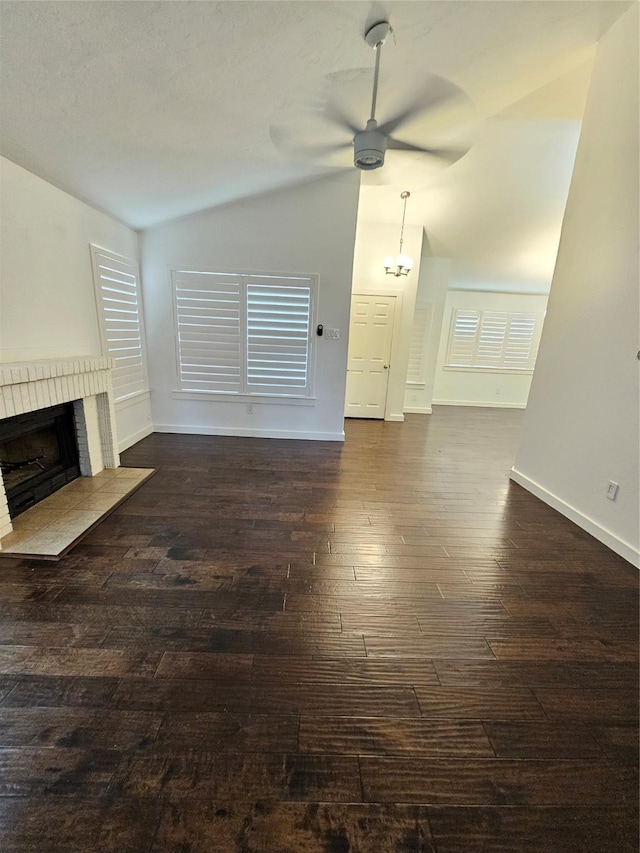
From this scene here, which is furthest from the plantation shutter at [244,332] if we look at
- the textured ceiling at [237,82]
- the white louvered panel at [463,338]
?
the white louvered panel at [463,338]

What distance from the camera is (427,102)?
2518 mm

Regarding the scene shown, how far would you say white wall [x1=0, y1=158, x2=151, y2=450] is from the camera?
2.33 meters

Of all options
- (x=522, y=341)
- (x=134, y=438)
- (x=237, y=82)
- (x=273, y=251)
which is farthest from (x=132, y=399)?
(x=522, y=341)

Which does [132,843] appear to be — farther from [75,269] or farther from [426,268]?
[426,268]

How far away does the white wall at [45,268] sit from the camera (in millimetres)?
2326

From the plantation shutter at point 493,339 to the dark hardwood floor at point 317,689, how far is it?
18.6 feet

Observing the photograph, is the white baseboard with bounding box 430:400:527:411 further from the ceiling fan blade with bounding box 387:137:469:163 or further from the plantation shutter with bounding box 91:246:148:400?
the plantation shutter with bounding box 91:246:148:400

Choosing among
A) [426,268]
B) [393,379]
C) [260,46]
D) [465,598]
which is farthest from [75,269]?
[426,268]

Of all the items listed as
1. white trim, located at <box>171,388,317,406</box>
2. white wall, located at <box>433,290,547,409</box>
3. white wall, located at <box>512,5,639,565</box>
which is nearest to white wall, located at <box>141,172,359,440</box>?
white trim, located at <box>171,388,317,406</box>

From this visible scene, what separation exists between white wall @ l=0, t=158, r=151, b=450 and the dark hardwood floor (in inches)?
58.2

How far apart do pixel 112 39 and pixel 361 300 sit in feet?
13.8

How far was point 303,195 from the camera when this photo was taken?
384 cm

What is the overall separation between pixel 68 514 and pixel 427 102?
3883mm

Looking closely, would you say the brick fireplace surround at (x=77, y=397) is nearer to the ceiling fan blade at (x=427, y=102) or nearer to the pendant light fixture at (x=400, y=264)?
the ceiling fan blade at (x=427, y=102)
